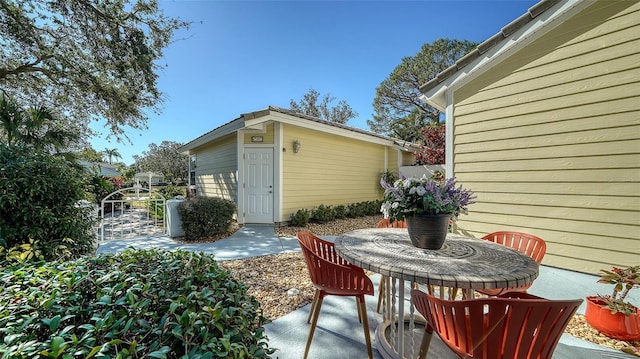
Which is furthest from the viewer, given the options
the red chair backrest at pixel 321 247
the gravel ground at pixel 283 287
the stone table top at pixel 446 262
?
the red chair backrest at pixel 321 247

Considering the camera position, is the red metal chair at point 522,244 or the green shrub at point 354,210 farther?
the green shrub at point 354,210

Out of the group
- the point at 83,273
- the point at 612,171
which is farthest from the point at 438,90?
the point at 83,273

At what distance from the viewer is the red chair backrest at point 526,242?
2301 mm

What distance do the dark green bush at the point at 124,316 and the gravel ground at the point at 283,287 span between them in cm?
52

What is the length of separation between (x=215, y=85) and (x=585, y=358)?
1106cm

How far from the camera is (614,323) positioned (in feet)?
7.13

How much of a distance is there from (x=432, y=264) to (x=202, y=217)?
5.28 metres

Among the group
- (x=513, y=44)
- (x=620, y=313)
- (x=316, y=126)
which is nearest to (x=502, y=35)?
(x=513, y=44)

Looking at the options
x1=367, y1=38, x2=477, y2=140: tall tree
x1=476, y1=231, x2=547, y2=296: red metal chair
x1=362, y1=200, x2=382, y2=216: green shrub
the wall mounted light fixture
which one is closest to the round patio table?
x1=476, y1=231, x2=547, y2=296: red metal chair

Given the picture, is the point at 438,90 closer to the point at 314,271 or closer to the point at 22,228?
the point at 314,271

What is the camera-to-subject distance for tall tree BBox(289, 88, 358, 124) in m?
19.8

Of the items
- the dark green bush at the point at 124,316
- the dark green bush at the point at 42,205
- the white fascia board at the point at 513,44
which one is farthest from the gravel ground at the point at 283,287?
the white fascia board at the point at 513,44

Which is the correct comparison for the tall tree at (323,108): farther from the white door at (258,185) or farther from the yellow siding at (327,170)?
the white door at (258,185)

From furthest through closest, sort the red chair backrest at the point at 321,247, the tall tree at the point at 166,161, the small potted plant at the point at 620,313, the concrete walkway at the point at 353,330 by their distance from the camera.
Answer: the tall tree at the point at 166,161, the red chair backrest at the point at 321,247, the small potted plant at the point at 620,313, the concrete walkway at the point at 353,330
